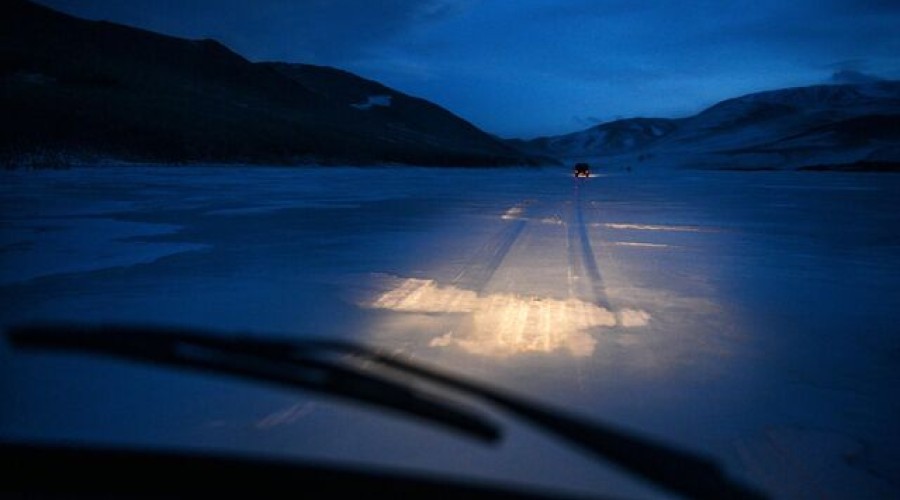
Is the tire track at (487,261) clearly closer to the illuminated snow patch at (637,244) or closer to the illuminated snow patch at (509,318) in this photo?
the illuminated snow patch at (509,318)

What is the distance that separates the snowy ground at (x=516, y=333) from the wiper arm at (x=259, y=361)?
0.42 m

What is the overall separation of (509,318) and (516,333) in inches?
15.5

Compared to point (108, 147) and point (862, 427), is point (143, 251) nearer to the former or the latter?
point (862, 427)

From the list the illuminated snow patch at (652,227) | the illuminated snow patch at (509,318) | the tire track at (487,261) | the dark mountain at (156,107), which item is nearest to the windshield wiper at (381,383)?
the illuminated snow patch at (509,318)

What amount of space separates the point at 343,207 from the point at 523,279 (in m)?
9.33

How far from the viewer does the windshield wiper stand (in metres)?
1.54

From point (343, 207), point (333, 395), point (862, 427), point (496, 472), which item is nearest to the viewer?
point (333, 395)

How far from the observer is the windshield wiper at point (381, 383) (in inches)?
60.6

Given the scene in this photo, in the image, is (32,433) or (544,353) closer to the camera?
(32,433)

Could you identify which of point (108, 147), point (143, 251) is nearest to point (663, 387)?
point (143, 251)

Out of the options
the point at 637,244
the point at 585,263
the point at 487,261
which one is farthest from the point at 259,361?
the point at 637,244

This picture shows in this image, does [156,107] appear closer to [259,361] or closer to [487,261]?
[487,261]

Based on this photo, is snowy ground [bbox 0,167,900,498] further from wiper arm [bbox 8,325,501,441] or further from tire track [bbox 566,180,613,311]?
wiper arm [bbox 8,325,501,441]

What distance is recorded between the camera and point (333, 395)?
1834 mm
